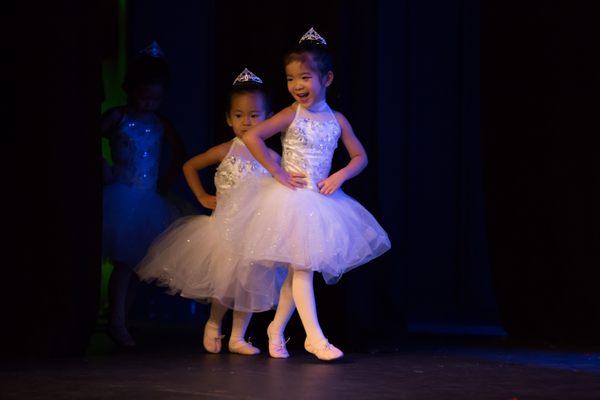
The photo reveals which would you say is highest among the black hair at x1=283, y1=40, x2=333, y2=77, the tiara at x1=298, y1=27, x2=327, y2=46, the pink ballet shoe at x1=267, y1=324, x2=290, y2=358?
the tiara at x1=298, y1=27, x2=327, y2=46

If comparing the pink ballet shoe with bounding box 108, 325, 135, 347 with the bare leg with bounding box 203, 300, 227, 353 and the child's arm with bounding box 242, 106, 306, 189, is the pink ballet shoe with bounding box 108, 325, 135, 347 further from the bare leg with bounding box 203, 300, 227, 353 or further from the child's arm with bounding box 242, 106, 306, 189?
the child's arm with bounding box 242, 106, 306, 189

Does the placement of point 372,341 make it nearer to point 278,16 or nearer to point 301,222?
point 301,222

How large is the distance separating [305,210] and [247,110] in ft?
2.35

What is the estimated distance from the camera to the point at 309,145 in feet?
14.2

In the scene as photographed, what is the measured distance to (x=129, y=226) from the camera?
4.86 metres

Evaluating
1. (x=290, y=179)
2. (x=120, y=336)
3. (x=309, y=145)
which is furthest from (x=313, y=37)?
(x=120, y=336)

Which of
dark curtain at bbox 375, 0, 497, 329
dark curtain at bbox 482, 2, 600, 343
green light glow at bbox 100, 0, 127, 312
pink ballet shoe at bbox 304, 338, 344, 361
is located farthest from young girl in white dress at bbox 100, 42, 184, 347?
dark curtain at bbox 375, 0, 497, 329

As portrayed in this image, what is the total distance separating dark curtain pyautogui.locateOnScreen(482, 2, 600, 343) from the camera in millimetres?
4980

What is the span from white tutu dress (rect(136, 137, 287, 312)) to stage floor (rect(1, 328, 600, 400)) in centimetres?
27

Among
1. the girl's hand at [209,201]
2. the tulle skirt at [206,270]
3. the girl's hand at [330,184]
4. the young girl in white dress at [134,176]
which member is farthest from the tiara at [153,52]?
the girl's hand at [330,184]

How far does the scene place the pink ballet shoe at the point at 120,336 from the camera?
4711 mm

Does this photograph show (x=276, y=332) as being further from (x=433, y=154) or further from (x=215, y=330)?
(x=433, y=154)

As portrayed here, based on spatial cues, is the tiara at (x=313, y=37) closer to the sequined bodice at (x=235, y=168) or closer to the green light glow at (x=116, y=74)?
the sequined bodice at (x=235, y=168)

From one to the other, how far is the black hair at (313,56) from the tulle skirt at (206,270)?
83 cm
